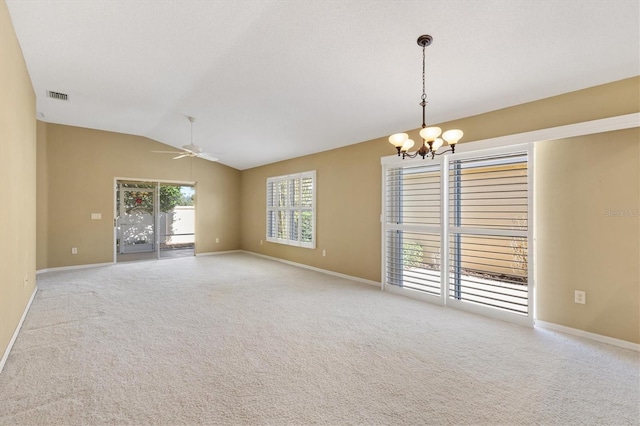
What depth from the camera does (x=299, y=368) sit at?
251 centimetres

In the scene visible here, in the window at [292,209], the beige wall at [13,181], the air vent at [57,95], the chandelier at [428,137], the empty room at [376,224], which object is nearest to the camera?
the empty room at [376,224]

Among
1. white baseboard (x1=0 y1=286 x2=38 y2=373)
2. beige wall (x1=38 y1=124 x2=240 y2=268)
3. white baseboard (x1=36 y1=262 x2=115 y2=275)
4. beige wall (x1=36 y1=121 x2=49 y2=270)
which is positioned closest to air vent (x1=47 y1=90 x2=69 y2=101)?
beige wall (x1=36 y1=121 x2=49 y2=270)

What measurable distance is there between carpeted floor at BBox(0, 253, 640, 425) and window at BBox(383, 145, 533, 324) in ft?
1.08

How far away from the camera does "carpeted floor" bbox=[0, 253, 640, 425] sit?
197 cm

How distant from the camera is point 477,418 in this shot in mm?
1917

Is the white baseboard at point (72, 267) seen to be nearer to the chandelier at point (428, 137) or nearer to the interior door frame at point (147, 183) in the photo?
the interior door frame at point (147, 183)

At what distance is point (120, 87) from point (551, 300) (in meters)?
6.21

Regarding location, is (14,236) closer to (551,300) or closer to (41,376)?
(41,376)

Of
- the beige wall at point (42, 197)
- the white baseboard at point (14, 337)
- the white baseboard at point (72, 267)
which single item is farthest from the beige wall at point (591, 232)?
the beige wall at point (42, 197)

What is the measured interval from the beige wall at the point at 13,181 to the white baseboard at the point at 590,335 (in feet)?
17.1

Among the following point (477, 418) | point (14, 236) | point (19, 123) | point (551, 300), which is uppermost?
point (19, 123)

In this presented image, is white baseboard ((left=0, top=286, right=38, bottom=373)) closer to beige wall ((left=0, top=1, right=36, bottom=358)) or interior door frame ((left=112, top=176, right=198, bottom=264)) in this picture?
beige wall ((left=0, top=1, right=36, bottom=358))

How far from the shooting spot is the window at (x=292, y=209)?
6637 millimetres

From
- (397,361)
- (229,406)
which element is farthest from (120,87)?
(397,361)
